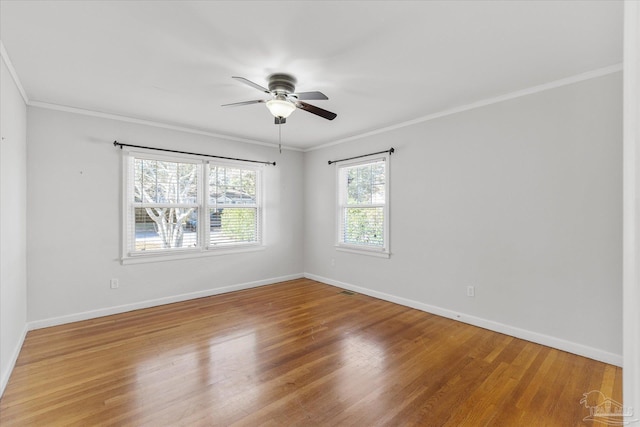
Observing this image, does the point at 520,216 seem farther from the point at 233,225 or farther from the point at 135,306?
the point at 135,306

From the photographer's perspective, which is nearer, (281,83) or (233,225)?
(281,83)

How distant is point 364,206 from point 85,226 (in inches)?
145

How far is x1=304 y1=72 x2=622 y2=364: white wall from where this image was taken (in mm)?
2633

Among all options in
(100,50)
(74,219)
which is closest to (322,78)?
(100,50)

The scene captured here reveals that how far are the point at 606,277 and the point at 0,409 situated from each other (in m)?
4.69

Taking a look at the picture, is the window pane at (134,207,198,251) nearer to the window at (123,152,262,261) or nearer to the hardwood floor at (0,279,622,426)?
the window at (123,152,262,261)

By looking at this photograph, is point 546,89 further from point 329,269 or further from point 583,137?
point 329,269

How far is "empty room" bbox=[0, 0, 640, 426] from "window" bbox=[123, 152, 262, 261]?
31 millimetres

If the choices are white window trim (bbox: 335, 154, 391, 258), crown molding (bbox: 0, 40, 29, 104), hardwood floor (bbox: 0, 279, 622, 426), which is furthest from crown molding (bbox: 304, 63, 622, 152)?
crown molding (bbox: 0, 40, 29, 104)

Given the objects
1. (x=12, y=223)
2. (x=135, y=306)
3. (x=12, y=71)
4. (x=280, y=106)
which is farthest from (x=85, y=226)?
(x=280, y=106)

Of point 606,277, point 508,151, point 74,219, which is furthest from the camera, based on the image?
point 74,219

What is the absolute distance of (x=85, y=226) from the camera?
11.9ft

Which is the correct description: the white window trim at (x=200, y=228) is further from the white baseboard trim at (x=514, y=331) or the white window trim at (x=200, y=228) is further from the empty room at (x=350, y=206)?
the white baseboard trim at (x=514, y=331)

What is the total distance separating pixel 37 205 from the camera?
333 cm
